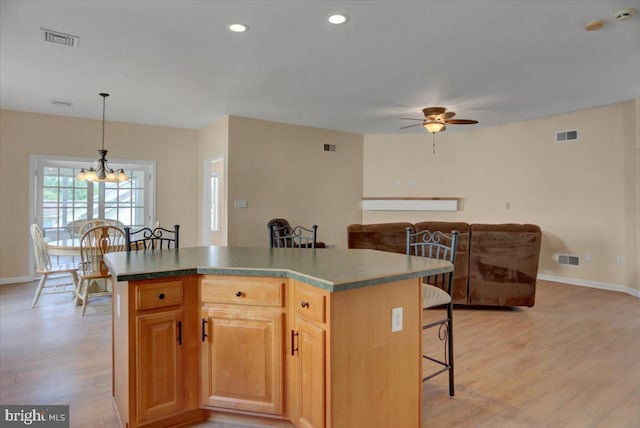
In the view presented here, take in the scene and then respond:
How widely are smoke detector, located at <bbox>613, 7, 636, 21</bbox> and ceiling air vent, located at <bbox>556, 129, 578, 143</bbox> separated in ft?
11.4

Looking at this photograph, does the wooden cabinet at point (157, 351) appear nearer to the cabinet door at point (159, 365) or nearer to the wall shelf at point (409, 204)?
the cabinet door at point (159, 365)

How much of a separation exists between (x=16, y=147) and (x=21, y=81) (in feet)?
6.10

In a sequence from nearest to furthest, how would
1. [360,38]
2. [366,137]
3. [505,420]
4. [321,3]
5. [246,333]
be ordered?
1. [246,333]
2. [505,420]
3. [321,3]
4. [360,38]
5. [366,137]

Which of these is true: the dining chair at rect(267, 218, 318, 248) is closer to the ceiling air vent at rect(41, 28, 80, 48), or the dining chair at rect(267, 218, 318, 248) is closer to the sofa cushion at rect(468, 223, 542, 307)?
the sofa cushion at rect(468, 223, 542, 307)

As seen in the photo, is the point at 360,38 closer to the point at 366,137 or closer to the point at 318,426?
the point at 318,426

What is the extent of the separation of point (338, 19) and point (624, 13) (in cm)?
210

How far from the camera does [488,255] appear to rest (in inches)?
166

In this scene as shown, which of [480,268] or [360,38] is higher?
A: [360,38]

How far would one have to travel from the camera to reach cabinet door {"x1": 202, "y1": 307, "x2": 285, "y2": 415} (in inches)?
77.0

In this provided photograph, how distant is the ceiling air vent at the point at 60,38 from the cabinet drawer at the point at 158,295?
251 cm

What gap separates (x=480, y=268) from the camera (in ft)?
13.9

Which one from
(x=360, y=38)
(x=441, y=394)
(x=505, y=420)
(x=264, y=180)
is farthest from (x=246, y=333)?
(x=264, y=180)

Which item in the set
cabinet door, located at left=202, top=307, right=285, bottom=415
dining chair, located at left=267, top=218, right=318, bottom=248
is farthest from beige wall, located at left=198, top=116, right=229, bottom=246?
cabinet door, located at left=202, top=307, right=285, bottom=415

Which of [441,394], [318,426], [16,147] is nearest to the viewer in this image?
[318,426]
